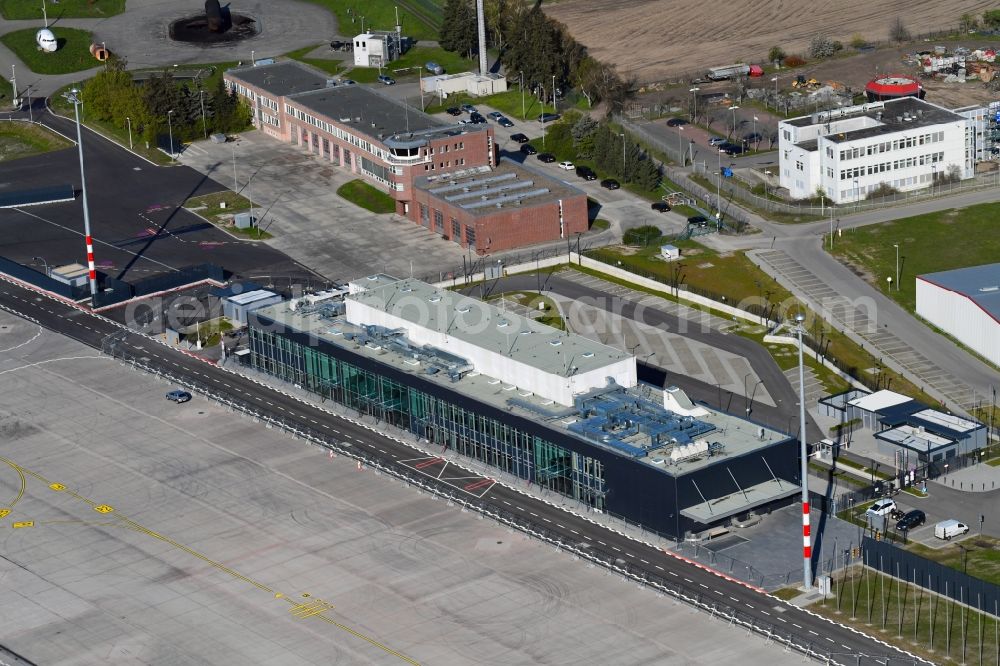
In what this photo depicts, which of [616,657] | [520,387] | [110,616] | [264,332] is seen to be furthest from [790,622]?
[264,332]

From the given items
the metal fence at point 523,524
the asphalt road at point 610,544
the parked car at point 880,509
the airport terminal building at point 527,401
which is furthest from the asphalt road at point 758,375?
the metal fence at point 523,524

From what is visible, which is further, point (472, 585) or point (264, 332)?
point (264, 332)

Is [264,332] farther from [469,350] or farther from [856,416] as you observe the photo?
[856,416]

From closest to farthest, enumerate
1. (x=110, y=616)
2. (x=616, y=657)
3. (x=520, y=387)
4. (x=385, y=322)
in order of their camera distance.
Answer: (x=616, y=657) < (x=110, y=616) < (x=520, y=387) < (x=385, y=322)

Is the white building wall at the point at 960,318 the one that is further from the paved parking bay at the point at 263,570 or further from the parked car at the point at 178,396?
the parked car at the point at 178,396

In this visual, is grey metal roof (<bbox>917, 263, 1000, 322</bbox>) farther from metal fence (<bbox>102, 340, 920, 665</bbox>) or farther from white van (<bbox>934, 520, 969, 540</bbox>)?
metal fence (<bbox>102, 340, 920, 665</bbox>)

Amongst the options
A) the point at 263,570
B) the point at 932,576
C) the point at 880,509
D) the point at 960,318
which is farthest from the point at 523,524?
the point at 960,318
